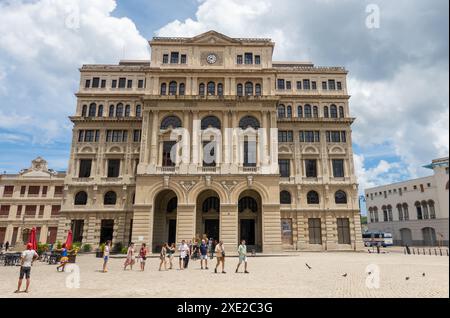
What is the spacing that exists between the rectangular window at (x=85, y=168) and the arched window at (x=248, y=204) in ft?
73.8

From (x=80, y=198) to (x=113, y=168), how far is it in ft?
20.2

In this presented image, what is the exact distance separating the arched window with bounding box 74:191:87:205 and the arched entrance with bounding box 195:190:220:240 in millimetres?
16928

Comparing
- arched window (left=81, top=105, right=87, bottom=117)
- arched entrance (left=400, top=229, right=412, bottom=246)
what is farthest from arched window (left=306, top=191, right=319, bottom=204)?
arched window (left=81, top=105, right=87, bottom=117)

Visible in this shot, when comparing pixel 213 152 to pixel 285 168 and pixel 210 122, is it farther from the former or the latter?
pixel 285 168

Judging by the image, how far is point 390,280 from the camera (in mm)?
15086

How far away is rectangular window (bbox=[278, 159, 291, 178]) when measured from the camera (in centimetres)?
4497

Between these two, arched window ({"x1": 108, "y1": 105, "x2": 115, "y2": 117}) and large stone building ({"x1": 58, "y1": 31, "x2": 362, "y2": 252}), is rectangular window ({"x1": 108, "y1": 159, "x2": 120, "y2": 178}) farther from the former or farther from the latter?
arched window ({"x1": 108, "y1": 105, "x2": 115, "y2": 117})

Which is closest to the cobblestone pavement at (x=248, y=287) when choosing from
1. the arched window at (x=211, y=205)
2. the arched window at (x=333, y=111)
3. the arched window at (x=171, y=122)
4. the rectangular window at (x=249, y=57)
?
the arched window at (x=211, y=205)

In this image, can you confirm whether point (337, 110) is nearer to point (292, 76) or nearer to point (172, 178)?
point (292, 76)

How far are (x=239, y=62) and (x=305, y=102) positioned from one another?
13.2 meters

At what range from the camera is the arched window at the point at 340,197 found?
44.1 meters

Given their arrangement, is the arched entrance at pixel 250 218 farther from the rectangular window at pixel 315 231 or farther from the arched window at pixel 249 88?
the arched window at pixel 249 88

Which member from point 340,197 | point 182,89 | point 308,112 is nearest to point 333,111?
point 308,112

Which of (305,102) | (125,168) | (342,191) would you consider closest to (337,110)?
(305,102)
